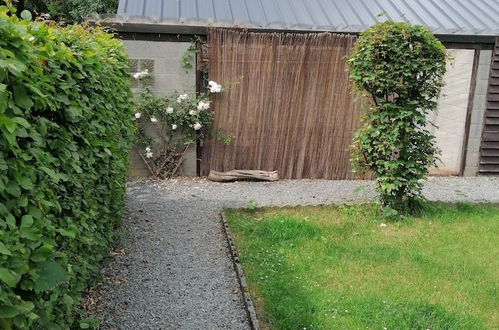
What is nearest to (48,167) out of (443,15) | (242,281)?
(242,281)

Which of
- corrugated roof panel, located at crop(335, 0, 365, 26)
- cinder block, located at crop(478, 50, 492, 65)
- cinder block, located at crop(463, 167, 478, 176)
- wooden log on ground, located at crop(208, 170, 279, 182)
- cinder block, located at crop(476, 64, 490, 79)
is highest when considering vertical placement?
corrugated roof panel, located at crop(335, 0, 365, 26)

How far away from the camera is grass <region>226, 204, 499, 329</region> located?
3.05m

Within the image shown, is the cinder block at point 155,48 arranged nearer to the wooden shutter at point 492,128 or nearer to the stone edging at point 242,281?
the stone edging at point 242,281

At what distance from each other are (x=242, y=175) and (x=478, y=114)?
4074 millimetres

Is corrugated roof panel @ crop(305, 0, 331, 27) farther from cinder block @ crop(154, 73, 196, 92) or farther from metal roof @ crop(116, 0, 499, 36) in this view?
cinder block @ crop(154, 73, 196, 92)

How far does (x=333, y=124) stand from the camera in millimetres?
6988

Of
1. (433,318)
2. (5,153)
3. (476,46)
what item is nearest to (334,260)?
(433,318)

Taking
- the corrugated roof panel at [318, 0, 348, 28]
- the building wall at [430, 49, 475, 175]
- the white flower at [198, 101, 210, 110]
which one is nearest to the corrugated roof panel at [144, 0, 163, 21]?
the white flower at [198, 101, 210, 110]

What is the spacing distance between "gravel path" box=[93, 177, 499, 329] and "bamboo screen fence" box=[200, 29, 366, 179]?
16.2 inches

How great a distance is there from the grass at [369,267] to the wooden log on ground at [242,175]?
1381mm

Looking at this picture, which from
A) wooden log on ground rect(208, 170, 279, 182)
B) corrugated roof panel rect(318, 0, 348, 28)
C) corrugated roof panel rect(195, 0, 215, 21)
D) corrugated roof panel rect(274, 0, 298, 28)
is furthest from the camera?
corrugated roof panel rect(318, 0, 348, 28)

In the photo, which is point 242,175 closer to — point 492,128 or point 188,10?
point 188,10

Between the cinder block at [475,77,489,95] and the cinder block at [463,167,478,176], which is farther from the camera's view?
the cinder block at [463,167,478,176]

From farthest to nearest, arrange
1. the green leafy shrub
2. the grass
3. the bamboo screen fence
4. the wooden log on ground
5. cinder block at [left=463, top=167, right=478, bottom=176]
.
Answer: cinder block at [left=463, top=167, right=478, bottom=176]
the wooden log on ground
the bamboo screen fence
the green leafy shrub
the grass
